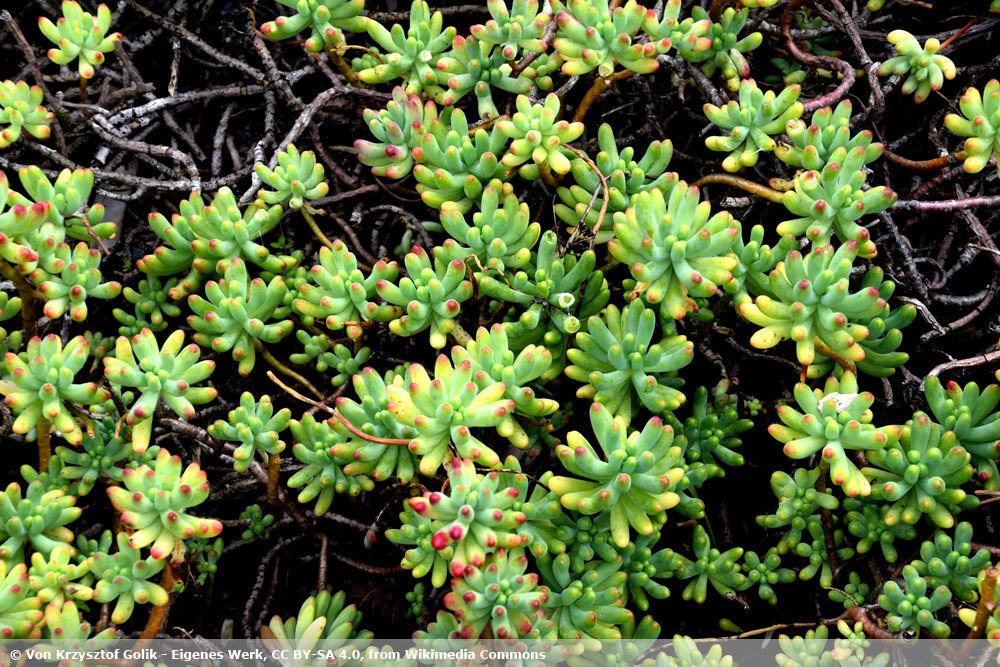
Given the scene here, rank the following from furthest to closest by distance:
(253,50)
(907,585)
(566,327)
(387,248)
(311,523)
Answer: (253,50) → (387,248) → (311,523) → (566,327) → (907,585)

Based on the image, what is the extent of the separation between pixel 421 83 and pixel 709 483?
1563 millimetres

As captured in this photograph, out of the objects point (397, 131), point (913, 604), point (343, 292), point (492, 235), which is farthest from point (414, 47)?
point (913, 604)

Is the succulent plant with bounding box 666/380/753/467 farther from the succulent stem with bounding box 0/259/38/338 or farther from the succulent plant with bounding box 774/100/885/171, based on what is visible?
the succulent stem with bounding box 0/259/38/338

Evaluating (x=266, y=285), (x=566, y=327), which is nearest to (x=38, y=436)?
(x=266, y=285)

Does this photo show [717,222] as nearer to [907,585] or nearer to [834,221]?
[834,221]

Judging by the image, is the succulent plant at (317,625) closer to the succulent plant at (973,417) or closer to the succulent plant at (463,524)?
the succulent plant at (463,524)

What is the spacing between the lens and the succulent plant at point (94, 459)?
2.34 metres

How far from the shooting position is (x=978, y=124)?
2291mm

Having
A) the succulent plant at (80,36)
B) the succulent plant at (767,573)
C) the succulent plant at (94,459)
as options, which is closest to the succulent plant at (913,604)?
the succulent plant at (767,573)

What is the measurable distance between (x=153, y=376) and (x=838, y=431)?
177 cm

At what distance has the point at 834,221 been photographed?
234 centimetres

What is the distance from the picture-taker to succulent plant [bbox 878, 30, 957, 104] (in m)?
2.49

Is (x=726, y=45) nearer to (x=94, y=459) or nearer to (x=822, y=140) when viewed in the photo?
(x=822, y=140)

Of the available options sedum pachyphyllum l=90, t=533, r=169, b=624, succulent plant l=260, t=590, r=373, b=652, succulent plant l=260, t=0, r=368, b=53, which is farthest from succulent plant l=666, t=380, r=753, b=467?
succulent plant l=260, t=0, r=368, b=53
